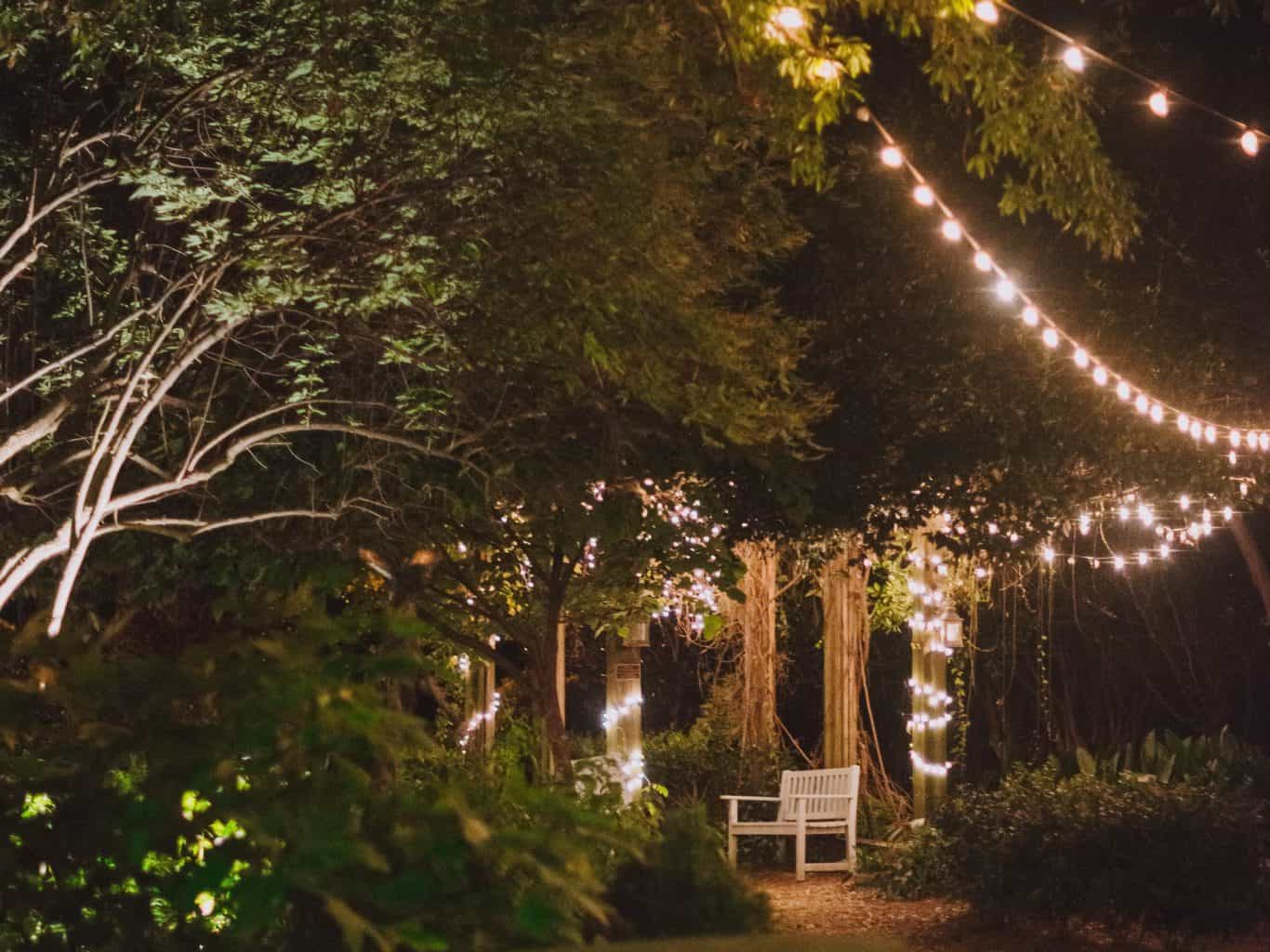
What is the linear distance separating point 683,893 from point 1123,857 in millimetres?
6098

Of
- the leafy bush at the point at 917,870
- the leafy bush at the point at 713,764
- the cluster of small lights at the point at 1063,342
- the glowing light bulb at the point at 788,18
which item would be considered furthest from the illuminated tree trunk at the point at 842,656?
the glowing light bulb at the point at 788,18

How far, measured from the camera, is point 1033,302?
8516 mm

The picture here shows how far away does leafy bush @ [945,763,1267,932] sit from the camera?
29.5 ft

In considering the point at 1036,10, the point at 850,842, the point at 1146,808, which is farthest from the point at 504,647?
the point at 1036,10

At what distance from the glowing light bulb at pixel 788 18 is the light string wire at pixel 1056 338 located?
0.85 metres

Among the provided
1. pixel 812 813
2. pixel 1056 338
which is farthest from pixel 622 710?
pixel 1056 338

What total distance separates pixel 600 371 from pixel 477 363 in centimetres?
68

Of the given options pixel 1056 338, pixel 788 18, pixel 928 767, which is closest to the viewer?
pixel 788 18

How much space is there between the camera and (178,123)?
7176 mm

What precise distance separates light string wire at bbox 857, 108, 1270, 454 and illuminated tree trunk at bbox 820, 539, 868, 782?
15.6 feet

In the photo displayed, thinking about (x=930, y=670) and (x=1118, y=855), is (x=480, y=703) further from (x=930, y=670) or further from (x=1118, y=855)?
(x=1118, y=855)

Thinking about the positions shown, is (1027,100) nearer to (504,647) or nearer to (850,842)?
(850,842)

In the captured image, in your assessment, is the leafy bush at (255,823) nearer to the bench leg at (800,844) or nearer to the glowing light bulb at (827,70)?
the glowing light bulb at (827,70)

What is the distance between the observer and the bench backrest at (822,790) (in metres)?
13.4
